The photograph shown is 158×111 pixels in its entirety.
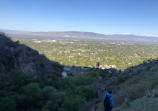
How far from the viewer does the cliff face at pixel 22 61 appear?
29.9 feet

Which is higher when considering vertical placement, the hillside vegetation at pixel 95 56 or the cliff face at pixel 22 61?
the cliff face at pixel 22 61

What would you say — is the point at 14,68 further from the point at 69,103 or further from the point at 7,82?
the point at 69,103

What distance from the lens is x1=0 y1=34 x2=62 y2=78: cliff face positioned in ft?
29.9

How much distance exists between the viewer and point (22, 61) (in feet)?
31.2

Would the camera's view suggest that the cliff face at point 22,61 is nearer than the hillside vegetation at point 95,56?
Yes

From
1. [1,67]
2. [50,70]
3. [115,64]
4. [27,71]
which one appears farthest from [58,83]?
[115,64]

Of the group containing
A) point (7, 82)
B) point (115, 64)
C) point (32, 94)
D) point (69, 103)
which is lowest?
point (115, 64)

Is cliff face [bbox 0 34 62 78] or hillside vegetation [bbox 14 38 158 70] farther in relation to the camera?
hillside vegetation [bbox 14 38 158 70]

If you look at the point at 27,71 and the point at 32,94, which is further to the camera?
the point at 27,71

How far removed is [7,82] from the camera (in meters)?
7.25

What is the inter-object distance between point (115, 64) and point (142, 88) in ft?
133

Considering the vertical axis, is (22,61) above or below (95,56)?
above

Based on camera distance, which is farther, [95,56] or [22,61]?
[95,56]

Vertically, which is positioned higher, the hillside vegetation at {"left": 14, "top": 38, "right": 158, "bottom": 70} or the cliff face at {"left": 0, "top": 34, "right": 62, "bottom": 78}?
the cliff face at {"left": 0, "top": 34, "right": 62, "bottom": 78}
